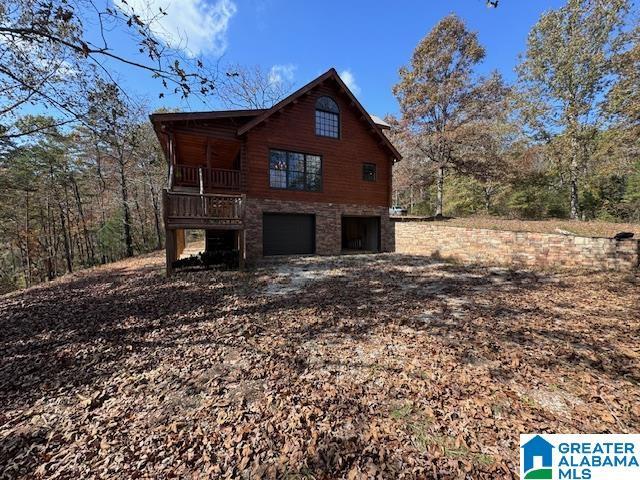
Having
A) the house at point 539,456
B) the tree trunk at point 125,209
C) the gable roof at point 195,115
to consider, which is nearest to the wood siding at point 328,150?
the gable roof at point 195,115

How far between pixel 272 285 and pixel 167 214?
4175mm

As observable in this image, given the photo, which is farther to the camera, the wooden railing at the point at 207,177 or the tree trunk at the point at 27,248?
the tree trunk at the point at 27,248

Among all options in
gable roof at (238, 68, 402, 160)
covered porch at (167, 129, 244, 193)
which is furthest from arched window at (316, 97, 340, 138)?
covered porch at (167, 129, 244, 193)

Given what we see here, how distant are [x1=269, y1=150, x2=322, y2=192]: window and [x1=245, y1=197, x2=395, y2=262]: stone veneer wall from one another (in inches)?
33.5

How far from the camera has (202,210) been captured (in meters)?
9.24

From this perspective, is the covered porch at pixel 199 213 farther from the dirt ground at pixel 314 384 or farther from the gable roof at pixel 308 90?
the gable roof at pixel 308 90

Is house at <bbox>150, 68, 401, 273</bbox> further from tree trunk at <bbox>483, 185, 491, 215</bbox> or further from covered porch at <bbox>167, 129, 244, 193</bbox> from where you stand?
tree trunk at <bbox>483, 185, 491, 215</bbox>

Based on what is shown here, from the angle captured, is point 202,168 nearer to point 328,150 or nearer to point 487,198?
point 328,150

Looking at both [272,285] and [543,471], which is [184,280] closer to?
[272,285]

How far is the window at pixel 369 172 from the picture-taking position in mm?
14402

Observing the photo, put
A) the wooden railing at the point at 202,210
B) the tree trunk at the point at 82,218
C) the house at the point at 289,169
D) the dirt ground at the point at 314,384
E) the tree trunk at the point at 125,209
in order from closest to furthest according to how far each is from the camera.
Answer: the dirt ground at the point at 314,384 → the wooden railing at the point at 202,210 → the house at the point at 289,169 → the tree trunk at the point at 82,218 → the tree trunk at the point at 125,209

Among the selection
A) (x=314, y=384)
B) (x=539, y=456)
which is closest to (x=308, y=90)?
(x=314, y=384)

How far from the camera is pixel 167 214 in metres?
8.59

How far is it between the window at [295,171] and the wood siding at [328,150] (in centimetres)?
24
